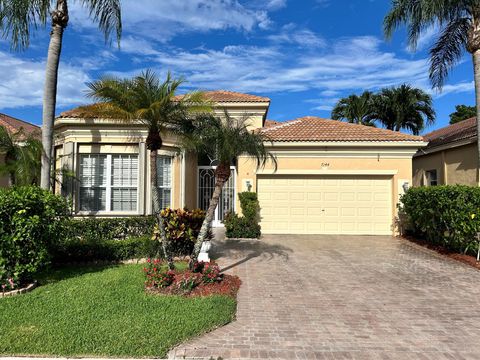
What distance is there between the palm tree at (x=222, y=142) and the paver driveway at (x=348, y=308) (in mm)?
2044

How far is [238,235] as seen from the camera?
40.2 feet

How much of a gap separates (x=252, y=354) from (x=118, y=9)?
32.8 ft

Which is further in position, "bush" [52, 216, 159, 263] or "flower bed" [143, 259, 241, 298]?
"bush" [52, 216, 159, 263]

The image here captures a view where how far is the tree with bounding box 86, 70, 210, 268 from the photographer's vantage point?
634cm

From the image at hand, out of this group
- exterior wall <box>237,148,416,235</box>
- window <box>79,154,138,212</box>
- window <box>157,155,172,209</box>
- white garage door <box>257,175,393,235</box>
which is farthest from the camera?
white garage door <box>257,175,393,235</box>

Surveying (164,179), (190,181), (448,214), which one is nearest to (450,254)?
(448,214)

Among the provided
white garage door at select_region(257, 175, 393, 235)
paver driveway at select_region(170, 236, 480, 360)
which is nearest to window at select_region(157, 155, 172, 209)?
paver driveway at select_region(170, 236, 480, 360)

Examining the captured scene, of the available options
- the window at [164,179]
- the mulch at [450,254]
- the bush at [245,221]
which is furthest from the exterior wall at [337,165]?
the window at [164,179]

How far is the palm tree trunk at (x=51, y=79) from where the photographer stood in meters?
8.93

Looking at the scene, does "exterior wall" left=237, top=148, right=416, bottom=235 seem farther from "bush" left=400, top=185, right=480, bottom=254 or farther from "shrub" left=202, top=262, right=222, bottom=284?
"shrub" left=202, top=262, right=222, bottom=284

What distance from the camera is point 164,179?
11438mm

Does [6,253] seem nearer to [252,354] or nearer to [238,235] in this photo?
[252,354]

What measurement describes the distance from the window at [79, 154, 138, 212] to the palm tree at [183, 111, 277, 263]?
499 cm

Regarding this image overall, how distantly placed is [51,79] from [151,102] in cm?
451
